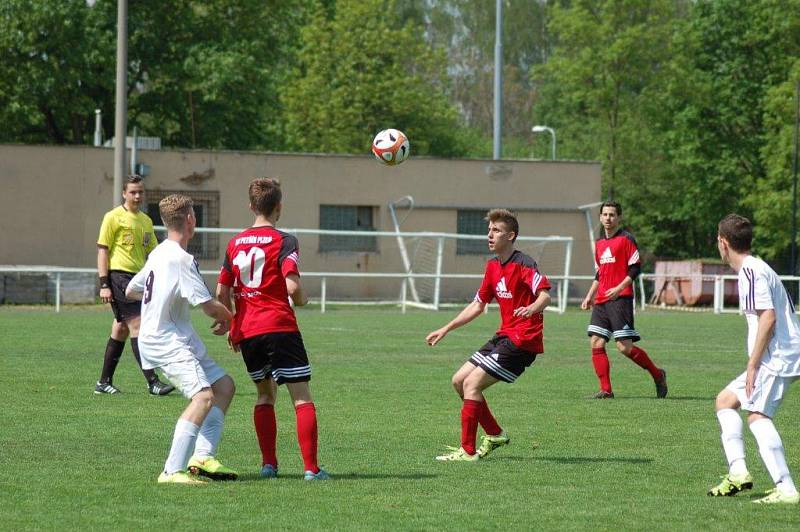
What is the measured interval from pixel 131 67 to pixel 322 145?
10378mm

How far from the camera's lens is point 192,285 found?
7.19m

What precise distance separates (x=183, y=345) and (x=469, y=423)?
212cm

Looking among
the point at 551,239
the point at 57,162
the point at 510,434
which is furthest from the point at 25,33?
the point at 510,434

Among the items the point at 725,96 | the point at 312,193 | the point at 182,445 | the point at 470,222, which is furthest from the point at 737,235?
the point at 725,96

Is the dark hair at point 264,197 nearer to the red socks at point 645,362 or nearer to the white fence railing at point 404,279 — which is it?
the red socks at point 645,362

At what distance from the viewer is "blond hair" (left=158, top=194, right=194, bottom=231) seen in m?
7.25

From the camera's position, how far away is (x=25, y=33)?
131 ft

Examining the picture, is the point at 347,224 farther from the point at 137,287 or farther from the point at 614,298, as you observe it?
the point at 137,287

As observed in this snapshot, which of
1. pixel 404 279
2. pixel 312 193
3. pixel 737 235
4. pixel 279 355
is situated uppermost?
pixel 312 193

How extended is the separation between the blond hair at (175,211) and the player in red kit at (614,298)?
6061 mm

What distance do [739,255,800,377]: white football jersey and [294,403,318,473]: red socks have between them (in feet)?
8.07

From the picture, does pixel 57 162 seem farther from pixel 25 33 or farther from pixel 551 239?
pixel 551 239

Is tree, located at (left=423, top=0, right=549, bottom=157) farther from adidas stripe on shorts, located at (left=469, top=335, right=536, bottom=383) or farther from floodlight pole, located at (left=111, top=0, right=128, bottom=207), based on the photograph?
adidas stripe on shorts, located at (left=469, top=335, right=536, bottom=383)

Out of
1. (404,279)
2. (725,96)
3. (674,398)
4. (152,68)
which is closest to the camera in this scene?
(674,398)
